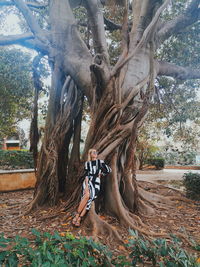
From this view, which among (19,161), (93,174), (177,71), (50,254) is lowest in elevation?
(50,254)

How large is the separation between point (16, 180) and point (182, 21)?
5844mm

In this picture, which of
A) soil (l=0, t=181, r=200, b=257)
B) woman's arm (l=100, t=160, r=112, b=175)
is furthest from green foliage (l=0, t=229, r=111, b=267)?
woman's arm (l=100, t=160, r=112, b=175)

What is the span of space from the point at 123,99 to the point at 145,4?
222cm

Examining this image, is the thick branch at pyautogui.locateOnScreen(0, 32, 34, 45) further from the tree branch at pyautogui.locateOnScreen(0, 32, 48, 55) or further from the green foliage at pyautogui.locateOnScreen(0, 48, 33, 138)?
the green foliage at pyautogui.locateOnScreen(0, 48, 33, 138)

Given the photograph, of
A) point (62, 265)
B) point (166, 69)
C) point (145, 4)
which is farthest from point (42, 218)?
point (145, 4)

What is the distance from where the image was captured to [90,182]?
4.03 meters

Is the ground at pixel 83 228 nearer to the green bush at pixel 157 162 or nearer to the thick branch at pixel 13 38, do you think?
the thick branch at pixel 13 38

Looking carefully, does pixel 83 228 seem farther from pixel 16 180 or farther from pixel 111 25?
pixel 111 25

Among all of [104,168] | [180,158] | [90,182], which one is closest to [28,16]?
[104,168]

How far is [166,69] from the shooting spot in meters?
6.01

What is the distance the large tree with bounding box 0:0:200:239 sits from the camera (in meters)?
4.46

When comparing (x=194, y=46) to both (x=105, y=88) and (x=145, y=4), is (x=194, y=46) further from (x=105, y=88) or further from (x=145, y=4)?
(x=105, y=88)

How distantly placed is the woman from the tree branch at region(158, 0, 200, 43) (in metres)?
Result: 3.23

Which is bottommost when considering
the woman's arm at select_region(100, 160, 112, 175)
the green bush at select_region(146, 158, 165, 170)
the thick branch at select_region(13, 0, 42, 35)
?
the green bush at select_region(146, 158, 165, 170)
